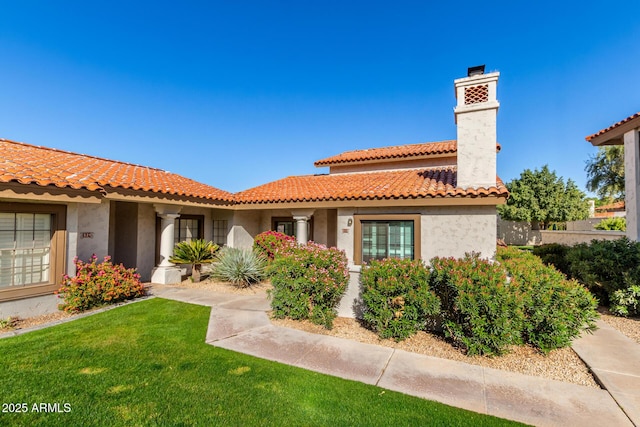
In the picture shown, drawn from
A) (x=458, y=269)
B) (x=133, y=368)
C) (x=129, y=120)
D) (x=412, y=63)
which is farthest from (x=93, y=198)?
(x=412, y=63)

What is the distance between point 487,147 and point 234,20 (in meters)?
14.6

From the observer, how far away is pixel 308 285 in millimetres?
7340

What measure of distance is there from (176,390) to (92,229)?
774 cm

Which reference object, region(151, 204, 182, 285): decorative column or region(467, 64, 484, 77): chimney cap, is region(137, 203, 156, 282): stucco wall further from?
region(467, 64, 484, 77): chimney cap

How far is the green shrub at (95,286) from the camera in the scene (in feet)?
25.2

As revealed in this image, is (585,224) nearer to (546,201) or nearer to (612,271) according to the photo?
(546,201)

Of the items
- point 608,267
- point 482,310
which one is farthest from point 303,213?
point 608,267

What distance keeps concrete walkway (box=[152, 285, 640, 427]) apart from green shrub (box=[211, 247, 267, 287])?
3.75 m

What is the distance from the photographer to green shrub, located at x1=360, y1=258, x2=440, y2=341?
6.30 meters

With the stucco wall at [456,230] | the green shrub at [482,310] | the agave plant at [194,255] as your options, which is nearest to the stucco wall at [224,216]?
the agave plant at [194,255]

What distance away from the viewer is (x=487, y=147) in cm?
815

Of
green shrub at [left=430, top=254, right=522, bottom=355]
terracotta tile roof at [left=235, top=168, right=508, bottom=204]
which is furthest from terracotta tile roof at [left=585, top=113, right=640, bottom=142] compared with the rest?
green shrub at [left=430, top=254, right=522, bottom=355]

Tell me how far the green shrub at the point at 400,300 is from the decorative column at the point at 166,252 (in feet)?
29.6

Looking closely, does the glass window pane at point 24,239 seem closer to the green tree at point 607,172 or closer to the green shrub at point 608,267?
the green shrub at point 608,267
